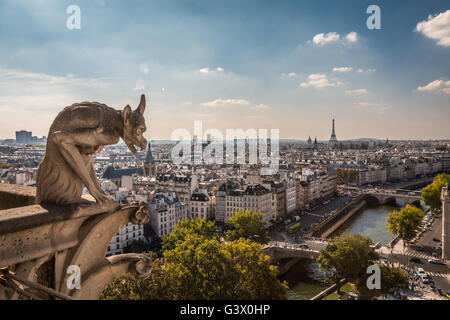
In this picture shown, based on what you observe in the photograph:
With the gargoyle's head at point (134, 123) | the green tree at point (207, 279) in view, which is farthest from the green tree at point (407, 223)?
the gargoyle's head at point (134, 123)

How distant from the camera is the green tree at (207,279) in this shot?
964 centimetres

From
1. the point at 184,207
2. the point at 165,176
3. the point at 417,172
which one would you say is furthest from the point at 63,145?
the point at 417,172

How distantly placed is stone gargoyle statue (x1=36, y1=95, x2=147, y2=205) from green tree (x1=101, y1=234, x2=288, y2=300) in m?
6.81

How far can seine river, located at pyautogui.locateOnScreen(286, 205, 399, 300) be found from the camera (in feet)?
71.1

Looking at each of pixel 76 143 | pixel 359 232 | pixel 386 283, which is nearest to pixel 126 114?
pixel 76 143

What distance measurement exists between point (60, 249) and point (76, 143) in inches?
36.1

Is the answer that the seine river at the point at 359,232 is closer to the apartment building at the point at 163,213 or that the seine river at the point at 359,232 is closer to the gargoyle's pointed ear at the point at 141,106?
the apartment building at the point at 163,213

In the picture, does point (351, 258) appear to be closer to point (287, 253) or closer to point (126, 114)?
point (287, 253)

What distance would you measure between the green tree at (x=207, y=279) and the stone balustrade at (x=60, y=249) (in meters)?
6.45

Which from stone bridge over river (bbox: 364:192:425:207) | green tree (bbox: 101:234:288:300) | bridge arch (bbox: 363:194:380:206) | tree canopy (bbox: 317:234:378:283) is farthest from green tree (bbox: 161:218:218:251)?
stone bridge over river (bbox: 364:192:425:207)

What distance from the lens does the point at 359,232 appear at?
35.6 m

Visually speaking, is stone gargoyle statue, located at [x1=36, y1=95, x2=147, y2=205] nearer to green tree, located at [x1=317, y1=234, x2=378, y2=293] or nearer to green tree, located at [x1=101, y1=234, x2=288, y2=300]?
green tree, located at [x1=101, y1=234, x2=288, y2=300]

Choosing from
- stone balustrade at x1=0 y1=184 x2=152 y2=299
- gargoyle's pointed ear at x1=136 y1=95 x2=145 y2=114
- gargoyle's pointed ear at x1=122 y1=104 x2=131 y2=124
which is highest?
gargoyle's pointed ear at x1=136 y1=95 x2=145 y2=114

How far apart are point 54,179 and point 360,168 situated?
236 ft
